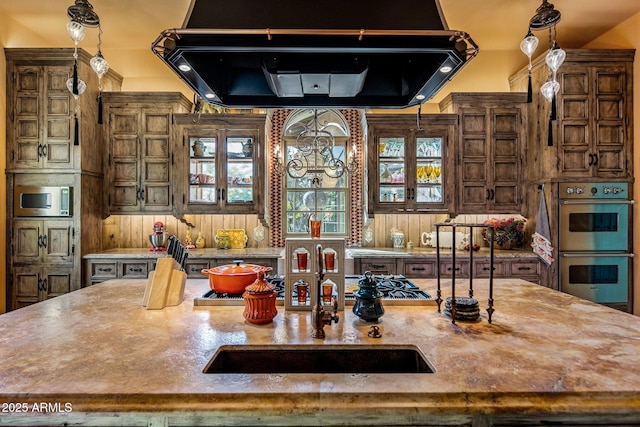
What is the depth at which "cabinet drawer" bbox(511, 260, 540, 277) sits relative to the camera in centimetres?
383

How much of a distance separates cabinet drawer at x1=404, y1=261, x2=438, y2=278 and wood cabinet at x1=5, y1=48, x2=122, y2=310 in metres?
3.52

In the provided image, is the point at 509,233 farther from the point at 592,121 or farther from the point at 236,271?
the point at 236,271

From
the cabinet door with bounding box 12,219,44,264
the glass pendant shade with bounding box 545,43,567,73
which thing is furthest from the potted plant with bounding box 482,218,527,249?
the cabinet door with bounding box 12,219,44,264

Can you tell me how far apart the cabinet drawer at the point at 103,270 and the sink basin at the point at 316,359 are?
3.12 meters

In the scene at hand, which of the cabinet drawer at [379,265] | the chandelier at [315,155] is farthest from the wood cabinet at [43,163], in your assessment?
the cabinet drawer at [379,265]

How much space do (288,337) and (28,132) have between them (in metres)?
3.95

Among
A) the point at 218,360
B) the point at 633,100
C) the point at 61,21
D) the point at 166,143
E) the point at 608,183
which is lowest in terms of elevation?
the point at 218,360

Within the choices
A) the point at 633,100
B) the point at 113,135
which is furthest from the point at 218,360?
the point at 633,100

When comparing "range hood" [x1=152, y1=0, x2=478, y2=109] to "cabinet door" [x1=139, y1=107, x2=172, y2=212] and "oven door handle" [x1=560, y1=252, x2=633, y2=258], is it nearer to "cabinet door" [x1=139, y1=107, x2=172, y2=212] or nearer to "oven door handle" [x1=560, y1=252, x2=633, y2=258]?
"cabinet door" [x1=139, y1=107, x2=172, y2=212]

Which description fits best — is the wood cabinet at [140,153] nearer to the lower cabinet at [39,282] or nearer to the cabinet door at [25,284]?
the lower cabinet at [39,282]

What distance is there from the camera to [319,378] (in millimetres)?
1056

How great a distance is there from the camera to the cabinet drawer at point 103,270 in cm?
379

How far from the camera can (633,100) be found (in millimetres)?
3633

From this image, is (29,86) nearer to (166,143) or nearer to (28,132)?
(28,132)
